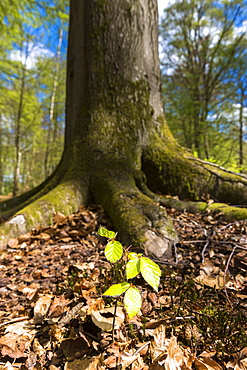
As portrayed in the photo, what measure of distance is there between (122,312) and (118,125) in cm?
269

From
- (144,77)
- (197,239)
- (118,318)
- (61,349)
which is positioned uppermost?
(144,77)

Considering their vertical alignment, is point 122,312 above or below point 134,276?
below

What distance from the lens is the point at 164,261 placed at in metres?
1.67

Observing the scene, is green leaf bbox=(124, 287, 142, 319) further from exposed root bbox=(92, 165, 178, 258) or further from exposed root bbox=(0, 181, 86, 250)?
exposed root bbox=(0, 181, 86, 250)

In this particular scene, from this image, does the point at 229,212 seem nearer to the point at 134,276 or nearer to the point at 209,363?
the point at 209,363

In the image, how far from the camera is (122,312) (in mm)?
1192

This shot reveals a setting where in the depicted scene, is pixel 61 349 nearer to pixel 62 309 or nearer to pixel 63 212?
pixel 62 309

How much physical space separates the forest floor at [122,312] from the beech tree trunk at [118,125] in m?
1.01

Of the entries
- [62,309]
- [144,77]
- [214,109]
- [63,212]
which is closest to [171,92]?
[214,109]

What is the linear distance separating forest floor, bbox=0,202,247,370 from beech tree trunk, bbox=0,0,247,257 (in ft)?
3.30

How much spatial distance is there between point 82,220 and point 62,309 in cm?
130

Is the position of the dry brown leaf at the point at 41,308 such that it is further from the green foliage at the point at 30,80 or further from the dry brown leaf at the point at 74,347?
the green foliage at the point at 30,80

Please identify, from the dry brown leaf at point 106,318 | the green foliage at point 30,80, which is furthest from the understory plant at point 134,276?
the green foliage at point 30,80

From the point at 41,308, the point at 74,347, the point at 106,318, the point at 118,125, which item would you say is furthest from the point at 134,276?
the point at 118,125
